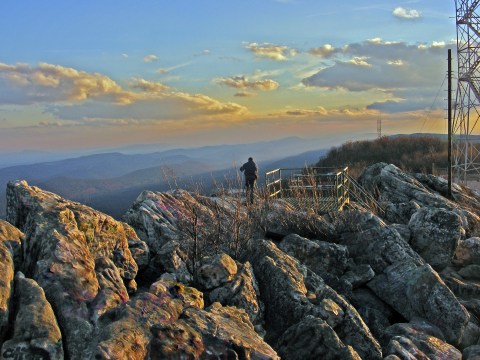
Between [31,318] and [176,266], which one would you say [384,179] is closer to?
[176,266]

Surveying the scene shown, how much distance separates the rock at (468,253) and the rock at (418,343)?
5.18 metres

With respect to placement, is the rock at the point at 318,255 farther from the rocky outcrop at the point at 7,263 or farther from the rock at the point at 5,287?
the rock at the point at 5,287

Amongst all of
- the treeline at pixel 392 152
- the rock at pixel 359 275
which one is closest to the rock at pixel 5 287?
the rock at pixel 359 275

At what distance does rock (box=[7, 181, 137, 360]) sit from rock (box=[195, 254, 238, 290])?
52.7 inches

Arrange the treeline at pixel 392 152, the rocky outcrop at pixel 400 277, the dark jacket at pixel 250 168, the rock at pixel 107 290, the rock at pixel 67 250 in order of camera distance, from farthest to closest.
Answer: the treeline at pixel 392 152 < the dark jacket at pixel 250 168 < the rocky outcrop at pixel 400 277 < the rock at pixel 107 290 < the rock at pixel 67 250

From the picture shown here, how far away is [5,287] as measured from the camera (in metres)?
5.96

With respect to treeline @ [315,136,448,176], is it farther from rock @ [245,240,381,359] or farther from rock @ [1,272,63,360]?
rock @ [1,272,63,360]

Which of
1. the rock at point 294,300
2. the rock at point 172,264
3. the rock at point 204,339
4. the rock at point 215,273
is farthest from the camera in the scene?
the rock at point 172,264

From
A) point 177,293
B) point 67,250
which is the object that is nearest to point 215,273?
point 177,293

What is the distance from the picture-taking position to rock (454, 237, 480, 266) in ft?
43.0

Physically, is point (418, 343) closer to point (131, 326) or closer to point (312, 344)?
point (312, 344)

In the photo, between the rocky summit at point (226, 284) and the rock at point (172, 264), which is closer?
the rocky summit at point (226, 284)

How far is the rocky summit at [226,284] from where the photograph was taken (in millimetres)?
5312

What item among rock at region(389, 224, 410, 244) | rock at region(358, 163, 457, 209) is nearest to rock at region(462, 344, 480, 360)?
rock at region(389, 224, 410, 244)
